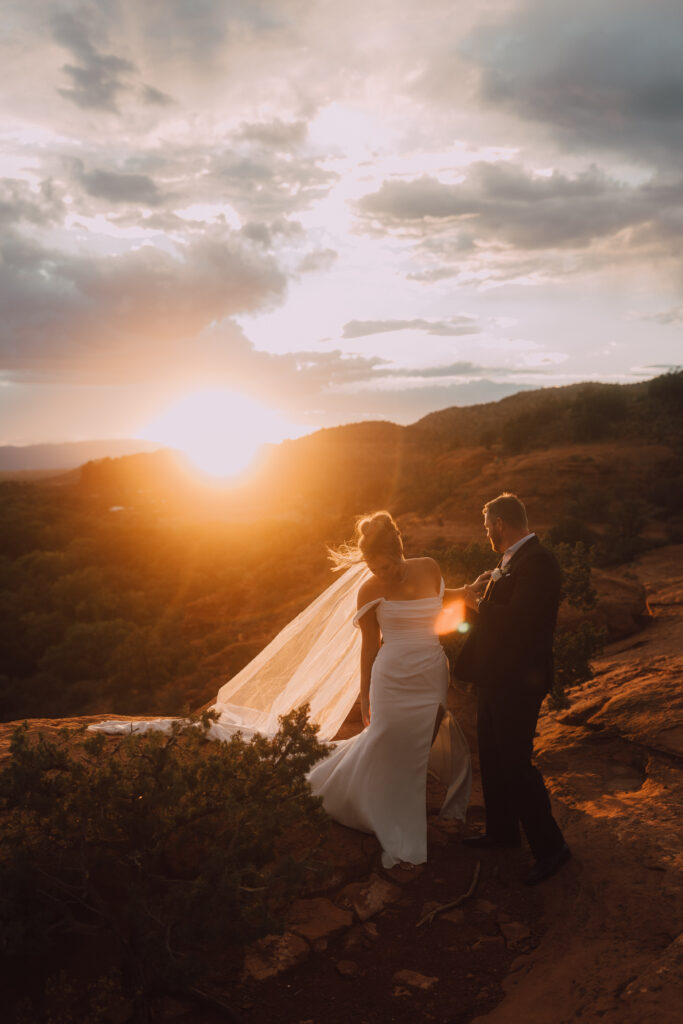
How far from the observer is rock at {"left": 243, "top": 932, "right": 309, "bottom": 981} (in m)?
3.23

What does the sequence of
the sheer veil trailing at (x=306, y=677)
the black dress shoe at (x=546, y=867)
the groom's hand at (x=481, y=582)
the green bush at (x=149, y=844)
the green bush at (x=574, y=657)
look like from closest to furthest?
the green bush at (x=149, y=844) → the black dress shoe at (x=546, y=867) → the groom's hand at (x=481, y=582) → the sheer veil trailing at (x=306, y=677) → the green bush at (x=574, y=657)

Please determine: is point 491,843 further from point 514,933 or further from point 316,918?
point 316,918

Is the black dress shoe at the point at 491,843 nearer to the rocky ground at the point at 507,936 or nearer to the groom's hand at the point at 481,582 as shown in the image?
the rocky ground at the point at 507,936

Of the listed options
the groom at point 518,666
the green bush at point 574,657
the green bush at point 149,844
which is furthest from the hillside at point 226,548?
the green bush at point 149,844

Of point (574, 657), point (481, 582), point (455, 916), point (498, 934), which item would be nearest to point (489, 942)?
point (498, 934)

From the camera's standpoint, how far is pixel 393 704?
4277mm

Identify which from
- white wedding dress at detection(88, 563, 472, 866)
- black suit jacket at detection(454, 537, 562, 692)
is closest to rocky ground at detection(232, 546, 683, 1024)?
white wedding dress at detection(88, 563, 472, 866)

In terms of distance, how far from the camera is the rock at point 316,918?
3.51m

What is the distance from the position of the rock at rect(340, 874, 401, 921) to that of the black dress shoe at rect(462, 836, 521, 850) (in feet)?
2.07

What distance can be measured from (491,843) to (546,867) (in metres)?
0.43

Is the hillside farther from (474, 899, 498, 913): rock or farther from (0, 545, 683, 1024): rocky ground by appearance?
(474, 899, 498, 913): rock

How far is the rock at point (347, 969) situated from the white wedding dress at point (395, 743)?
822 millimetres

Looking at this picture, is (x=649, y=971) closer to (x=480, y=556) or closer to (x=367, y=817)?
(x=367, y=817)

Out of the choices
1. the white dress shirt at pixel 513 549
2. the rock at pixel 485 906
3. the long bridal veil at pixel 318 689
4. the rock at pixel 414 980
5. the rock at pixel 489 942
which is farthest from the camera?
the long bridal veil at pixel 318 689
